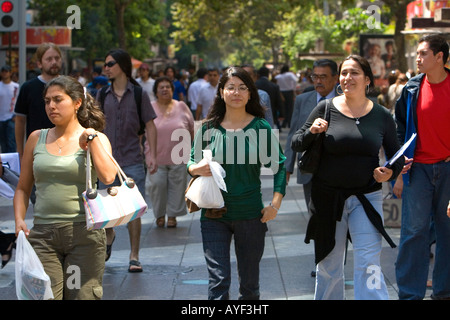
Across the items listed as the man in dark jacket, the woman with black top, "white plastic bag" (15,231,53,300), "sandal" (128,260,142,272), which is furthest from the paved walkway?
the man in dark jacket

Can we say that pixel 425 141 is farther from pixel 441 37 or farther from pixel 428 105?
pixel 441 37

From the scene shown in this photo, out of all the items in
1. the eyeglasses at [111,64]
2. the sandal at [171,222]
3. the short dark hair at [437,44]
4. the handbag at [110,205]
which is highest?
the short dark hair at [437,44]

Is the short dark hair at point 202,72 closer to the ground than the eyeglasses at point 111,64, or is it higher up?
closer to the ground

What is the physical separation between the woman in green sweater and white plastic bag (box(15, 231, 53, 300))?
45.1 inches

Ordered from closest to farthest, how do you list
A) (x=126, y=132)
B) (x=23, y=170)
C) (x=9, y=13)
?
(x=23, y=170) → (x=126, y=132) → (x=9, y=13)

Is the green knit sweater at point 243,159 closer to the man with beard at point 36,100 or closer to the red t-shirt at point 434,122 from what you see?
the red t-shirt at point 434,122

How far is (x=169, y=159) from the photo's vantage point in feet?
35.4

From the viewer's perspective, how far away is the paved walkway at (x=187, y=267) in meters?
7.09

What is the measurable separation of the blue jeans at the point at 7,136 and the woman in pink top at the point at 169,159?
662 cm

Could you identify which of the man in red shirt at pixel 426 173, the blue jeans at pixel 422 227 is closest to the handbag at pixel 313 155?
the man in red shirt at pixel 426 173

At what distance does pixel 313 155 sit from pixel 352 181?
299 mm

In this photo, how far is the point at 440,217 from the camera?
21.4 ft
